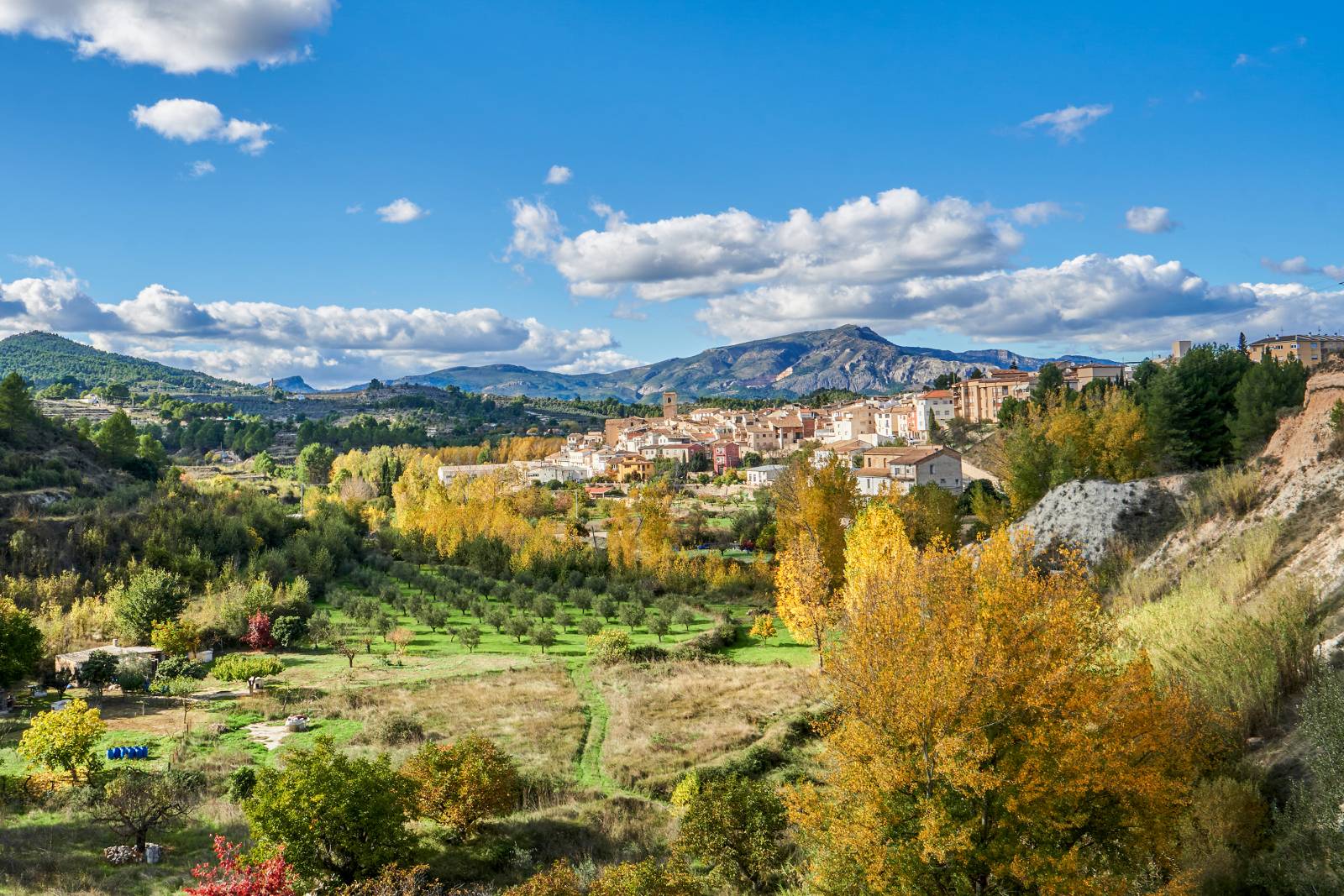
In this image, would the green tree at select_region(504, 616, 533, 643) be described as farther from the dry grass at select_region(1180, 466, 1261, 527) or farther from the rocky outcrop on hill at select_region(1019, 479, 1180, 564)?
the dry grass at select_region(1180, 466, 1261, 527)

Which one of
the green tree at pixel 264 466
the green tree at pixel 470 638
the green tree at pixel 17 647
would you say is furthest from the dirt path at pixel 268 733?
the green tree at pixel 264 466

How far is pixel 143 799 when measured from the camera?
47.2ft

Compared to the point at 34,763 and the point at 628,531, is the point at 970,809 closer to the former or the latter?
the point at 34,763

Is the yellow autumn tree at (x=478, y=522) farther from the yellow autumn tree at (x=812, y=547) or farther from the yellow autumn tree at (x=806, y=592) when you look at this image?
the yellow autumn tree at (x=806, y=592)

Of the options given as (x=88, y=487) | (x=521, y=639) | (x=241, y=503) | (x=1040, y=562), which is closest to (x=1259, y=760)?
(x=1040, y=562)

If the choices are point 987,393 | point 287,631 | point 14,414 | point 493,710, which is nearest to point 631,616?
point 493,710

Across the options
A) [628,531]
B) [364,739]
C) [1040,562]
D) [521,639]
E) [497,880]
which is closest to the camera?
[497,880]

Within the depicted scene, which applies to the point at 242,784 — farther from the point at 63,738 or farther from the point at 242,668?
the point at 242,668

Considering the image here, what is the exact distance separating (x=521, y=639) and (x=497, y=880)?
20796 millimetres

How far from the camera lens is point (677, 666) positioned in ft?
95.1

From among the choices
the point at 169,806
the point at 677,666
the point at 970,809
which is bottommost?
the point at 677,666

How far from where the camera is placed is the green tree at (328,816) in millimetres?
12086

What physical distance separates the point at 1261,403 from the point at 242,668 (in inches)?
1732

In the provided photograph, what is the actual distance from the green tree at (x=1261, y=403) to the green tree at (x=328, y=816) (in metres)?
38.5
